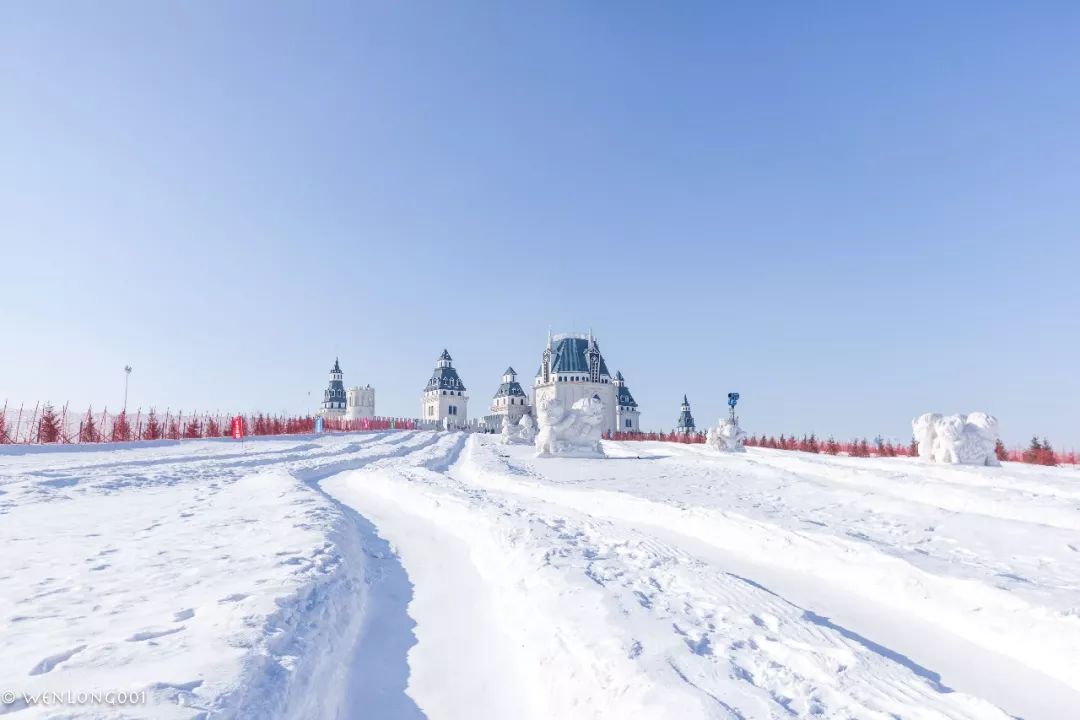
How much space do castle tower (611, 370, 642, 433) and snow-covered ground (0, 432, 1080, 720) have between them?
7620cm

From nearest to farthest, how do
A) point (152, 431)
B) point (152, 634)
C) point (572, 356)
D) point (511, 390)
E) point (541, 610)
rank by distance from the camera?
point (152, 634), point (541, 610), point (152, 431), point (572, 356), point (511, 390)

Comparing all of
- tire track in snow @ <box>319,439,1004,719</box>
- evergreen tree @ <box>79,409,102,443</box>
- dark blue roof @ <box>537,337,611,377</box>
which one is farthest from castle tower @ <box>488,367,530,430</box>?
tire track in snow @ <box>319,439,1004,719</box>

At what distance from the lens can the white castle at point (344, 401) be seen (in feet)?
317

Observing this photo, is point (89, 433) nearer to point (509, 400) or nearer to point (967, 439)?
point (967, 439)

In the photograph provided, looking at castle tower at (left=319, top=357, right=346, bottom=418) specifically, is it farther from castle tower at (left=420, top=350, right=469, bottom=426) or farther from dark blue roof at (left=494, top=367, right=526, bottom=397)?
dark blue roof at (left=494, top=367, right=526, bottom=397)

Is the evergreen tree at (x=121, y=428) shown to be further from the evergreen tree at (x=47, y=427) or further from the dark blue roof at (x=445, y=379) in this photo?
the dark blue roof at (x=445, y=379)

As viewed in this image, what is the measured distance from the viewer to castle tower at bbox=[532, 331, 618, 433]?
76688 mm

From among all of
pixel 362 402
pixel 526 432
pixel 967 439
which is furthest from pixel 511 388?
pixel 967 439

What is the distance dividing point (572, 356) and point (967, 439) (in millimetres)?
62349

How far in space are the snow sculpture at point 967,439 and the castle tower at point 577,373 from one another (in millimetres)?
57660

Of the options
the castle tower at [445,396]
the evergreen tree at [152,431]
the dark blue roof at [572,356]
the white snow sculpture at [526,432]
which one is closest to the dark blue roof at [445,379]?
the castle tower at [445,396]

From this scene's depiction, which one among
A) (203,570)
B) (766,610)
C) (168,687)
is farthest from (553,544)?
(168,687)

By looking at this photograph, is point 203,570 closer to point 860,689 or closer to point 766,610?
point 766,610

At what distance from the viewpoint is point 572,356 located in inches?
3103
